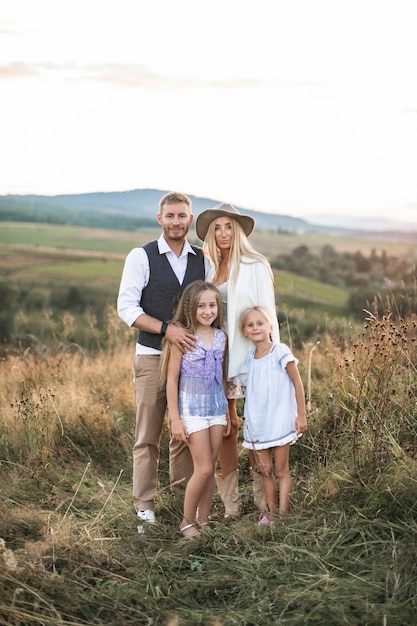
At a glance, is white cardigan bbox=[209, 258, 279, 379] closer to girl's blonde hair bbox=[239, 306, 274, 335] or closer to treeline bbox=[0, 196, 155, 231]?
girl's blonde hair bbox=[239, 306, 274, 335]

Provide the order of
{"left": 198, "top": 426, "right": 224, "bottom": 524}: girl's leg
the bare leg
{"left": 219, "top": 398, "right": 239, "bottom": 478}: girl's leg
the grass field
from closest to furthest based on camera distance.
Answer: the bare leg < {"left": 198, "top": 426, "right": 224, "bottom": 524}: girl's leg < {"left": 219, "top": 398, "right": 239, "bottom": 478}: girl's leg < the grass field

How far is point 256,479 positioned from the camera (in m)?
5.35

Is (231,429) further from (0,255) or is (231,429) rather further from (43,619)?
(0,255)

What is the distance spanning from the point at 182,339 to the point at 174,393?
36cm

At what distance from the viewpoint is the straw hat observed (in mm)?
5270

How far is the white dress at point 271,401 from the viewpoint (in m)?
5.04

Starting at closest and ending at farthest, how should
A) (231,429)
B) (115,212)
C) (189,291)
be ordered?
(189,291) < (231,429) < (115,212)

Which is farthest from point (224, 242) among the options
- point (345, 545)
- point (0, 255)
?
point (0, 255)

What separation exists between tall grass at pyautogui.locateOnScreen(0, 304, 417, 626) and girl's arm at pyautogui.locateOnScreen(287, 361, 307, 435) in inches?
13.0

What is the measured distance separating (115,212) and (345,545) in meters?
74.8

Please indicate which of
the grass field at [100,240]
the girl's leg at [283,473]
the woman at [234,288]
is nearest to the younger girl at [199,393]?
the woman at [234,288]

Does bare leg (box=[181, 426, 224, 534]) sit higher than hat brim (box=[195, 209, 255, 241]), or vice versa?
hat brim (box=[195, 209, 255, 241])

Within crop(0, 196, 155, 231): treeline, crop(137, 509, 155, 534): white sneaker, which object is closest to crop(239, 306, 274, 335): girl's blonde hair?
crop(137, 509, 155, 534): white sneaker

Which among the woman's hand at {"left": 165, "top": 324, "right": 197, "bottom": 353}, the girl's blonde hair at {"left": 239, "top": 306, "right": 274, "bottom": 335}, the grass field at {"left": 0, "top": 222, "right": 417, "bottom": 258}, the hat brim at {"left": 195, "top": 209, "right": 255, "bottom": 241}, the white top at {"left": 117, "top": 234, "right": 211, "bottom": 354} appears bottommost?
the grass field at {"left": 0, "top": 222, "right": 417, "bottom": 258}
